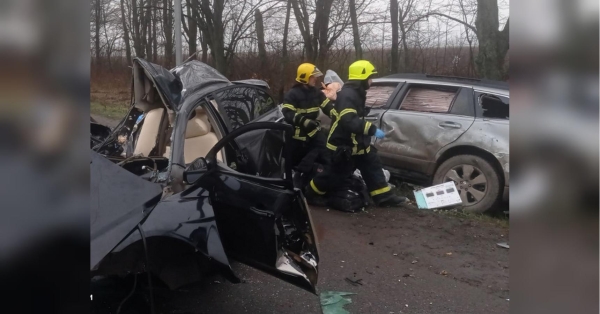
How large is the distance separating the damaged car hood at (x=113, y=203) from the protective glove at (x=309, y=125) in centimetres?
380

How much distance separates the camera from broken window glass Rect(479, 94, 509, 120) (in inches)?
254

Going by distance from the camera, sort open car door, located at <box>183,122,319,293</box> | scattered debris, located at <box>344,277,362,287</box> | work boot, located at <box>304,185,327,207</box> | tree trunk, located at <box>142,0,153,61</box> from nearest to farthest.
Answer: open car door, located at <box>183,122,319,293</box> < scattered debris, located at <box>344,277,362,287</box> < work boot, located at <box>304,185,327,207</box> < tree trunk, located at <box>142,0,153,61</box>

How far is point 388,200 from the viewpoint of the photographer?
6.61m

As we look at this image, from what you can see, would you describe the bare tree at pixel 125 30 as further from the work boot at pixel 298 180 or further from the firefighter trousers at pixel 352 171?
the firefighter trousers at pixel 352 171

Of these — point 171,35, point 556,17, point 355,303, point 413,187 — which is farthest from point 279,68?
point 556,17

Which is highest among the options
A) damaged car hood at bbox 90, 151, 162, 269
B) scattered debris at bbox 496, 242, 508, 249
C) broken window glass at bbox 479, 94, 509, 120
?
broken window glass at bbox 479, 94, 509, 120

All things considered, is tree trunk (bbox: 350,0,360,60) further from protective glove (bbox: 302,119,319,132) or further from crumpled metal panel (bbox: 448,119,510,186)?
crumpled metal panel (bbox: 448,119,510,186)

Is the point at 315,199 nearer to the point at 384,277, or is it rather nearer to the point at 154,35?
the point at 384,277

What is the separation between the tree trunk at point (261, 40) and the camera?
17531 millimetres

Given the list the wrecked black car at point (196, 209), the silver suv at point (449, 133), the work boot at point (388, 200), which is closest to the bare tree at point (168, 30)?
the silver suv at point (449, 133)

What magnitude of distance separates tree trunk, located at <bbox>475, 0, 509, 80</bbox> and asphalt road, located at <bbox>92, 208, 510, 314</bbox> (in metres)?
5.36

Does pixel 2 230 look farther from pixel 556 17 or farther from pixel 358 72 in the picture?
pixel 358 72

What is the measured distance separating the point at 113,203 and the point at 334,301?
201 cm

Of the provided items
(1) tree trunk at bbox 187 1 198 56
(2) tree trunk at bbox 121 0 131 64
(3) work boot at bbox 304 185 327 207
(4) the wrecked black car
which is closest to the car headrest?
(4) the wrecked black car
